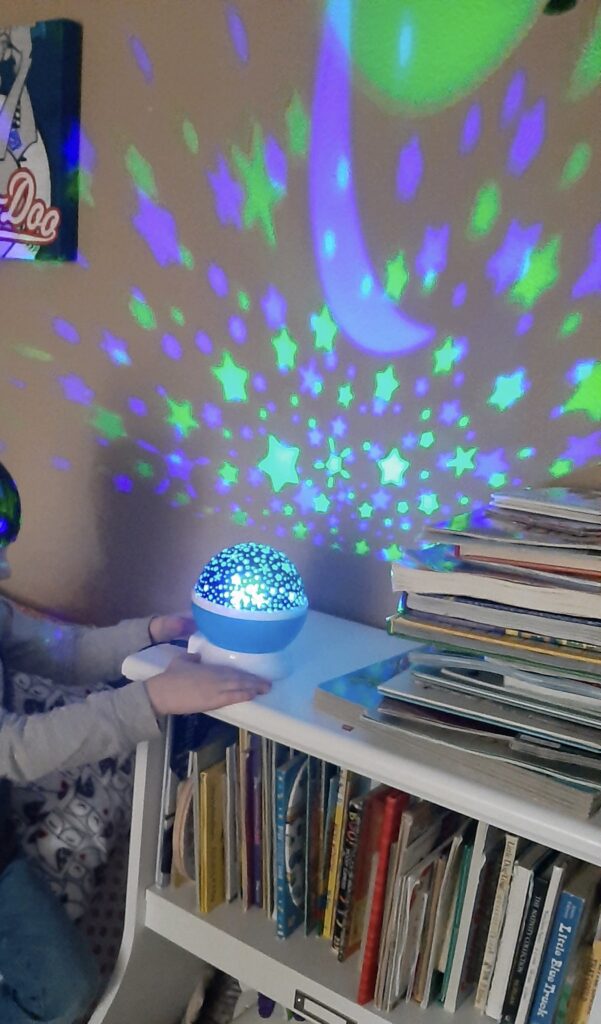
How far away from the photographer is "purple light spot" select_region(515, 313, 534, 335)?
0.93 metres

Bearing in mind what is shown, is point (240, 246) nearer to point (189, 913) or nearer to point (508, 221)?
point (508, 221)

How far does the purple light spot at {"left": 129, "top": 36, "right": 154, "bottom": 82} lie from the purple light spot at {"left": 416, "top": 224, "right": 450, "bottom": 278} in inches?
19.5

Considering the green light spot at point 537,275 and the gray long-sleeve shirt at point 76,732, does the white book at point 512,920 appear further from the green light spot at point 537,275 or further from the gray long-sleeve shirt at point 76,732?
the green light spot at point 537,275

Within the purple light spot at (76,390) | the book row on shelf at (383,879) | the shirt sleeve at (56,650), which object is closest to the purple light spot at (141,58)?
the purple light spot at (76,390)

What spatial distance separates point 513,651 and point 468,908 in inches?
11.2

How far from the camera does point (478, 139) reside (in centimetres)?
93

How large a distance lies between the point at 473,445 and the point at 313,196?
0.37 metres

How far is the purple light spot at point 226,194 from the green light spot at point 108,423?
361 millimetres

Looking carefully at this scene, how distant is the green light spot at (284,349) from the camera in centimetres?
111

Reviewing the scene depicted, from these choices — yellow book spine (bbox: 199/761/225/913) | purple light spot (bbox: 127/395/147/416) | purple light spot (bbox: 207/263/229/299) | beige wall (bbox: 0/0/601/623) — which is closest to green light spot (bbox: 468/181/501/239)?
beige wall (bbox: 0/0/601/623)

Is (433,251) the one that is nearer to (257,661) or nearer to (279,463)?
(279,463)

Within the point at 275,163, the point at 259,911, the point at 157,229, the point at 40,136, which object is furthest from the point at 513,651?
the point at 40,136

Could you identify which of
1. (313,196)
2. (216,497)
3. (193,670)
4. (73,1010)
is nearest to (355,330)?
(313,196)

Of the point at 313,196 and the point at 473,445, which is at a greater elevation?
the point at 313,196
